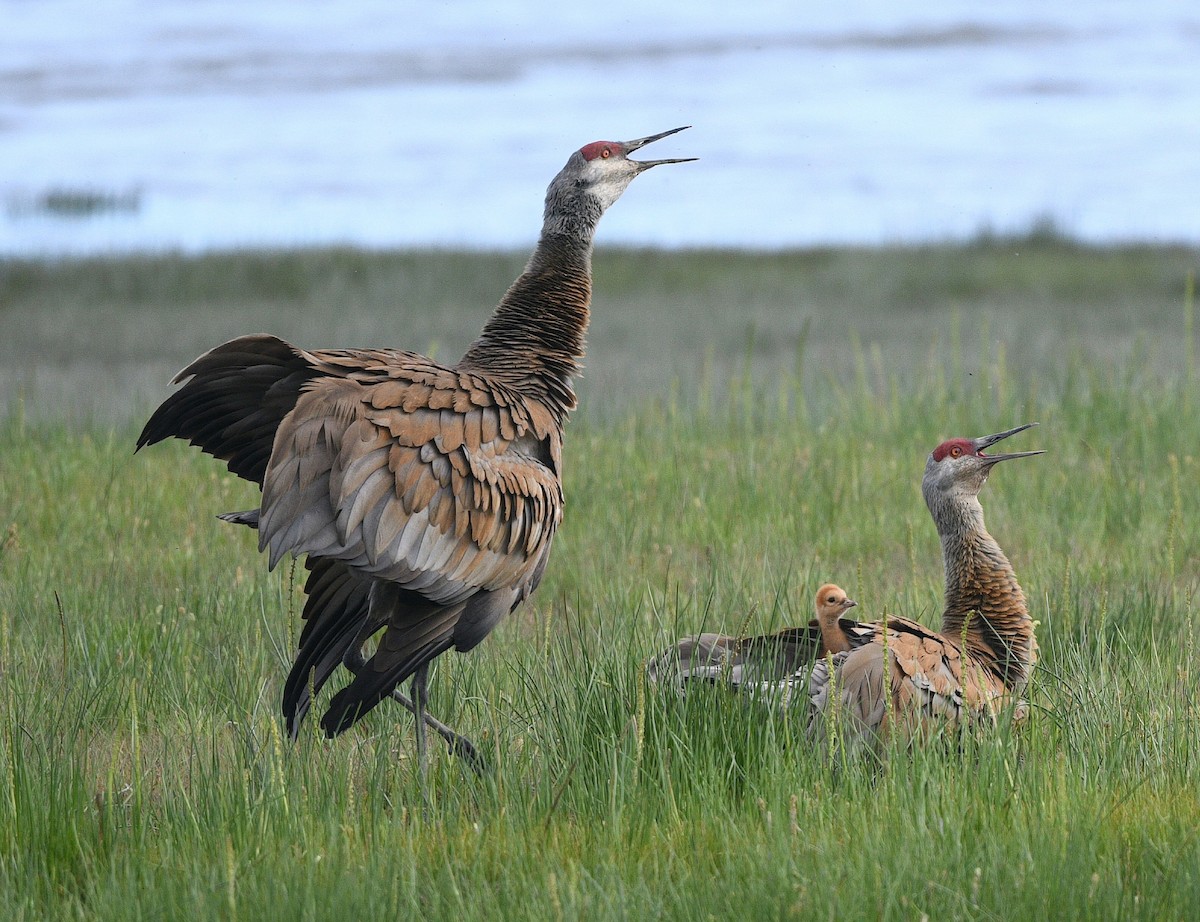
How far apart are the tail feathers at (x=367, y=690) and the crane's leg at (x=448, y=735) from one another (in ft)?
0.48

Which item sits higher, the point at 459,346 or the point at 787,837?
the point at 459,346

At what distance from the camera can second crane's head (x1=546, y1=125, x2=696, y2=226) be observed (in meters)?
4.80

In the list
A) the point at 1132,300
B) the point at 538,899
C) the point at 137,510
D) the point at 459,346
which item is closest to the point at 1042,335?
the point at 1132,300

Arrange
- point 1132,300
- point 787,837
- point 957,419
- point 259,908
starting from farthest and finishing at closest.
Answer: point 1132,300
point 957,419
point 787,837
point 259,908

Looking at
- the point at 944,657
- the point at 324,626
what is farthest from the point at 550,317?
the point at 944,657

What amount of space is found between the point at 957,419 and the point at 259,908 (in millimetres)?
6124

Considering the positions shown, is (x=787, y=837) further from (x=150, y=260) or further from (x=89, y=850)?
(x=150, y=260)

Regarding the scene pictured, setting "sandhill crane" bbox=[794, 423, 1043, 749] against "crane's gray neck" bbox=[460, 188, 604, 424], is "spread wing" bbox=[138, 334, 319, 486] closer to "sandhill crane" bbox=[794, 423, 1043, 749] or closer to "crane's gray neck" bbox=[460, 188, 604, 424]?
"crane's gray neck" bbox=[460, 188, 604, 424]

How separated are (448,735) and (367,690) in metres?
0.29

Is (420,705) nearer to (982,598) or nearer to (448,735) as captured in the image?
(448,735)

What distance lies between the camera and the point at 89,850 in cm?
324

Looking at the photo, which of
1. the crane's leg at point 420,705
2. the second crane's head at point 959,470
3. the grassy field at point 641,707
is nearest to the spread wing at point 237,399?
the grassy field at point 641,707

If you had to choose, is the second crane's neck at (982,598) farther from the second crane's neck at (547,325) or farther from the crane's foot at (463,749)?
the crane's foot at (463,749)

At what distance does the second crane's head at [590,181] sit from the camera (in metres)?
4.80
